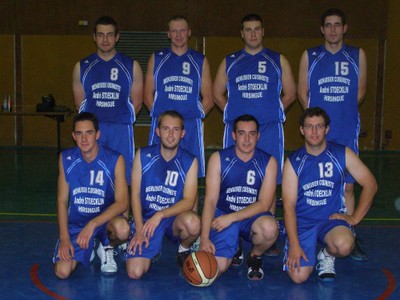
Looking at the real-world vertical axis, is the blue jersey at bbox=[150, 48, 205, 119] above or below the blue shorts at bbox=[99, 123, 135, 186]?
above

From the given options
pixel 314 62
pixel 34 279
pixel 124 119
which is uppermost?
pixel 314 62

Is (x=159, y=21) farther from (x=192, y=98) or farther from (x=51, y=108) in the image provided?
(x=192, y=98)

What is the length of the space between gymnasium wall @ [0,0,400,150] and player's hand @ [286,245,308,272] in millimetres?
8871

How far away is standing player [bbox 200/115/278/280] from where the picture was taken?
5133mm

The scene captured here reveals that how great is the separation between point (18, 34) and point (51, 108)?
7.35 ft

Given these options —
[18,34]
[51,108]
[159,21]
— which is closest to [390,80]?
[159,21]

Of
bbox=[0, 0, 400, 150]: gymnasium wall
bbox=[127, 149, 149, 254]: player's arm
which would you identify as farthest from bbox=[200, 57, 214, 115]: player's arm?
bbox=[0, 0, 400, 150]: gymnasium wall

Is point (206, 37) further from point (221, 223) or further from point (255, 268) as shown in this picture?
point (255, 268)

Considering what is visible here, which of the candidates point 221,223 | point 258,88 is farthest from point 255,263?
point 258,88

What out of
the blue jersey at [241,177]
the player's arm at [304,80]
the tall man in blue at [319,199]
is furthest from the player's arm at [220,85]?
the tall man in blue at [319,199]

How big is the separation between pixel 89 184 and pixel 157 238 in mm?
682

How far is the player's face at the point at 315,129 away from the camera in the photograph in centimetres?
507

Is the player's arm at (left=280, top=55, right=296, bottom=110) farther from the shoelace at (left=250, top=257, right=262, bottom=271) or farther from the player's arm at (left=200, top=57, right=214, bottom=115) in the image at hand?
the shoelace at (left=250, top=257, right=262, bottom=271)

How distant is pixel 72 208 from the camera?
17.6 feet
